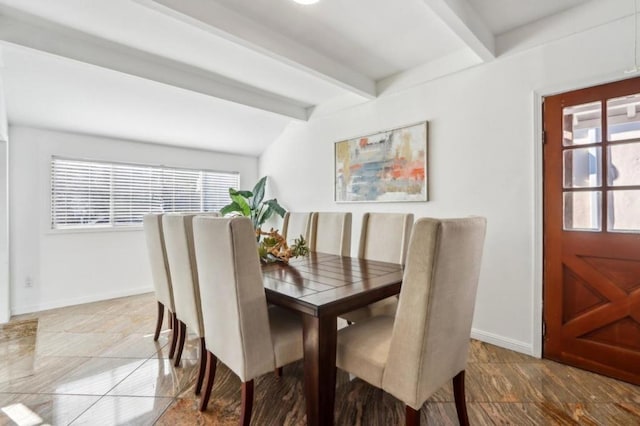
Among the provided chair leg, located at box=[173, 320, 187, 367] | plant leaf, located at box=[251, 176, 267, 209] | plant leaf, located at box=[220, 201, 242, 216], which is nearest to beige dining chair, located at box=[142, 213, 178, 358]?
chair leg, located at box=[173, 320, 187, 367]

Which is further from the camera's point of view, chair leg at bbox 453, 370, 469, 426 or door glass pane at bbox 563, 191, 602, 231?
door glass pane at bbox 563, 191, 602, 231

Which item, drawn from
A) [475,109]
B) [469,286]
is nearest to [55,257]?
[469,286]

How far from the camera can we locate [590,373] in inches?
83.4

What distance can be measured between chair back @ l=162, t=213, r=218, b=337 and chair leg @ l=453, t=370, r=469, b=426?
4.71 ft

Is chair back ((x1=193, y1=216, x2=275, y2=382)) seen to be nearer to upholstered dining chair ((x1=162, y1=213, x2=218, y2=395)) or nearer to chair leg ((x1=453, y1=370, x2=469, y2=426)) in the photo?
upholstered dining chair ((x1=162, y1=213, x2=218, y2=395))

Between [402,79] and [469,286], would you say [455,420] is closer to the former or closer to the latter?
[469,286]

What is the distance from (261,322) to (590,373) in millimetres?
2293

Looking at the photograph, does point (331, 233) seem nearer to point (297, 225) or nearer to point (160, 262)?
point (297, 225)

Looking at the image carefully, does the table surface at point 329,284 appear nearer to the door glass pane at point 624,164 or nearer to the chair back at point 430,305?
the chair back at point 430,305

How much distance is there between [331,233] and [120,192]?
310 cm

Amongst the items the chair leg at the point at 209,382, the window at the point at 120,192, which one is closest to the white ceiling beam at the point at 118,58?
the window at the point at 120,192

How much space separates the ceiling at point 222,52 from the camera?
2.11m

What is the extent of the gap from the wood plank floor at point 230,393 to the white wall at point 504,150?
43 centimetres

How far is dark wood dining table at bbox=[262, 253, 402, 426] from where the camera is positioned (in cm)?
137
